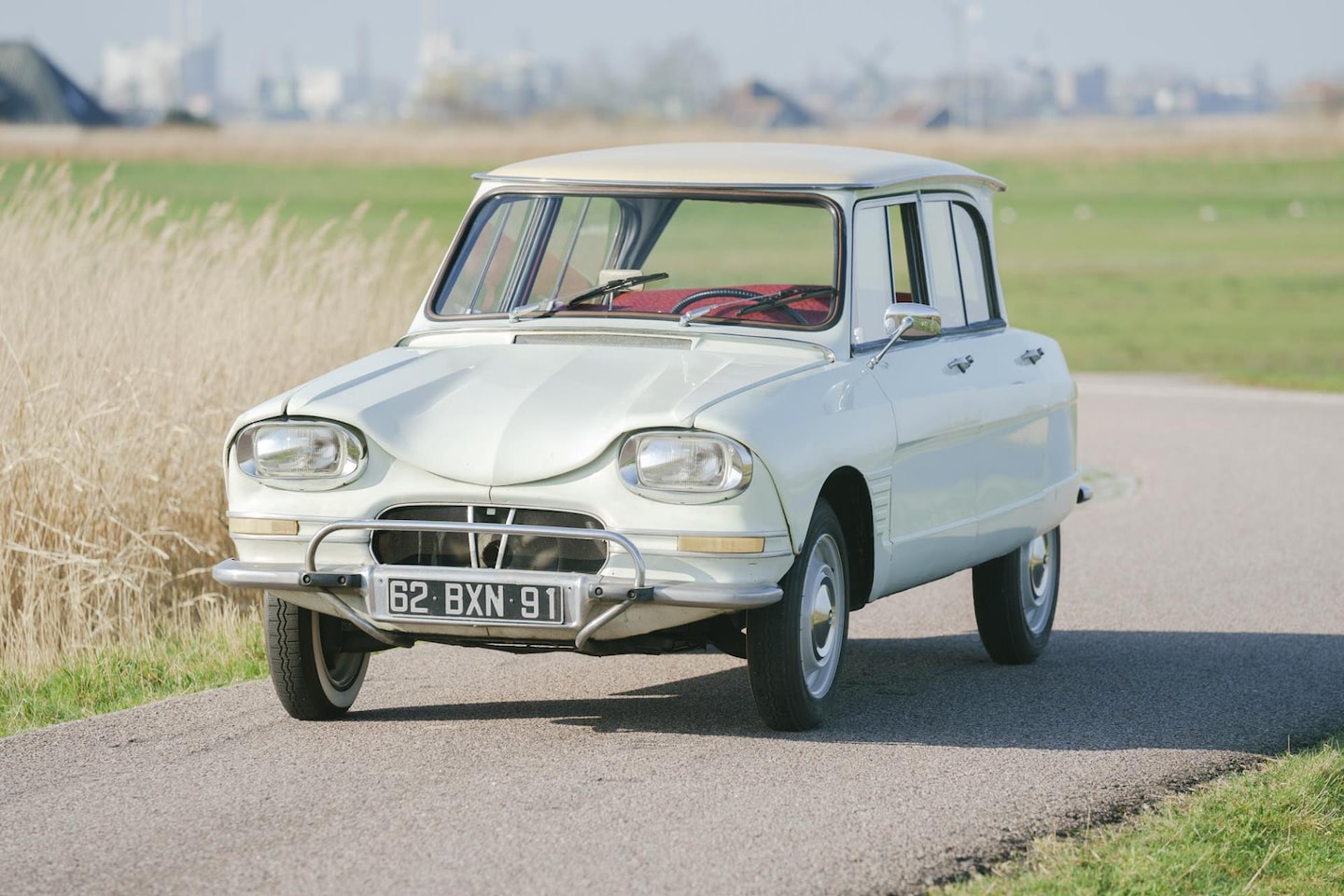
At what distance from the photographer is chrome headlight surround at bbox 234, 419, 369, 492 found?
6.23 m

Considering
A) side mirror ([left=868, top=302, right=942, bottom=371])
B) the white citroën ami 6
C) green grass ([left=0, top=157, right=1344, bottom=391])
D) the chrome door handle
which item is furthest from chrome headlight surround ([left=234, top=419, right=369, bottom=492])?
green grass ([left=0, top=157, right=1344, bottom=391])

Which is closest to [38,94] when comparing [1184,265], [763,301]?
[1184,265]

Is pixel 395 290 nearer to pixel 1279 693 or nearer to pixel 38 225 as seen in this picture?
pixel 38 225

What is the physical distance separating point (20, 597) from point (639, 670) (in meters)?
2.87

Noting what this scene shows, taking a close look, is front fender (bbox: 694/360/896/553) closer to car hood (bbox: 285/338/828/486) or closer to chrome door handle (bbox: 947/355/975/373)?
car hood (bbox: 285/338/828/486)

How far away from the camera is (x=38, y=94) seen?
106125 millimetres

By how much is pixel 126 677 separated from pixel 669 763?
8.47 feet

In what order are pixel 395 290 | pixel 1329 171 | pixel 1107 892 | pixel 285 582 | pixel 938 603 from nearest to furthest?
pixel 1107 892, pixel 285 582, pixel 938 603, pixel 395 290, pixel 1329 171

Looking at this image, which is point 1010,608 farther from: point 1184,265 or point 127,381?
point 1184,265

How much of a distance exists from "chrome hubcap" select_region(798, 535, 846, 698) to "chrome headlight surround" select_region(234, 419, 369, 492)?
1.42 m

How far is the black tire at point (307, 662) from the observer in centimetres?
657

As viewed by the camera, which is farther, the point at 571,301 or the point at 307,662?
the point at 571,301

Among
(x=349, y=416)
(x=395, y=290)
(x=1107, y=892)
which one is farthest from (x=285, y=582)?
(x=395, y=290)

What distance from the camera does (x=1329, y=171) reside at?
2943 inches
